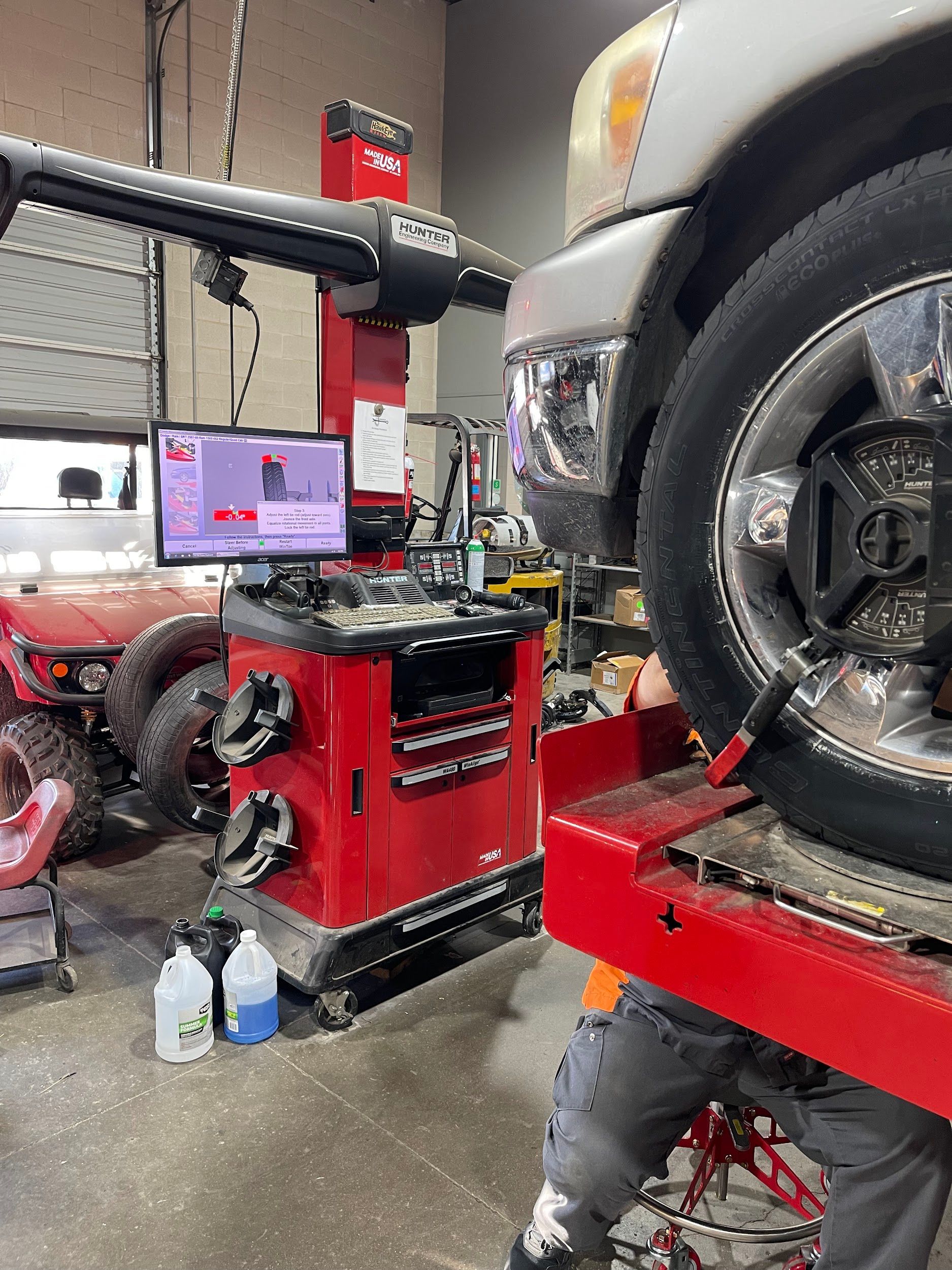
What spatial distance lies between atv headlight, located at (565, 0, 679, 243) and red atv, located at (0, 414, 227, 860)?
2638 millimetres

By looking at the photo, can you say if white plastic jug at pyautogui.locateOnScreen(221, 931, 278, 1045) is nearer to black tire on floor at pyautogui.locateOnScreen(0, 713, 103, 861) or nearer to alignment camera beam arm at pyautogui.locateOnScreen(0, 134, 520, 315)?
black tire on floor at pyautogui.locateOnScreen(0, 713, 103, 861)

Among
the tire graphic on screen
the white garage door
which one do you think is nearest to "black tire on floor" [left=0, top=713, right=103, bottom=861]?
the tire graphic on screen

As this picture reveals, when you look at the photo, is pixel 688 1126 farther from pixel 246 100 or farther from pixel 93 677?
pixel 246 100

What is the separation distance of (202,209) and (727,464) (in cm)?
197

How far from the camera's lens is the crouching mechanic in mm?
1068

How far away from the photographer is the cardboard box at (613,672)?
6.75m

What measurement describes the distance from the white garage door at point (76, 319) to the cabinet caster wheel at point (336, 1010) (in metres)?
5.93

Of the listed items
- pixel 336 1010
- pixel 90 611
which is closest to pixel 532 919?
pixel 336 1010

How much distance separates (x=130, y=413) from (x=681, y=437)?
751 cm

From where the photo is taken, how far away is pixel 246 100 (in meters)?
7.98

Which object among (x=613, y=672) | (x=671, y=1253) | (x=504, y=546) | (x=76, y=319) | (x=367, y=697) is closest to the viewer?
(x=671, y=1253)

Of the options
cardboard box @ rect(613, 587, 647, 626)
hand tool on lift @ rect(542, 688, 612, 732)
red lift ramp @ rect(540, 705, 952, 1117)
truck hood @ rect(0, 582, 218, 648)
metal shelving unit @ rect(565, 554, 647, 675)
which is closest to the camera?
red lift ramp @ rect(540, 705, 952, 1117)


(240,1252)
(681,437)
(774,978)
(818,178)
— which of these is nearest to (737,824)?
(774,978)

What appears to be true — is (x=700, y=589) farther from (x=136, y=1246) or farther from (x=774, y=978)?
(x=136, y=1246)
